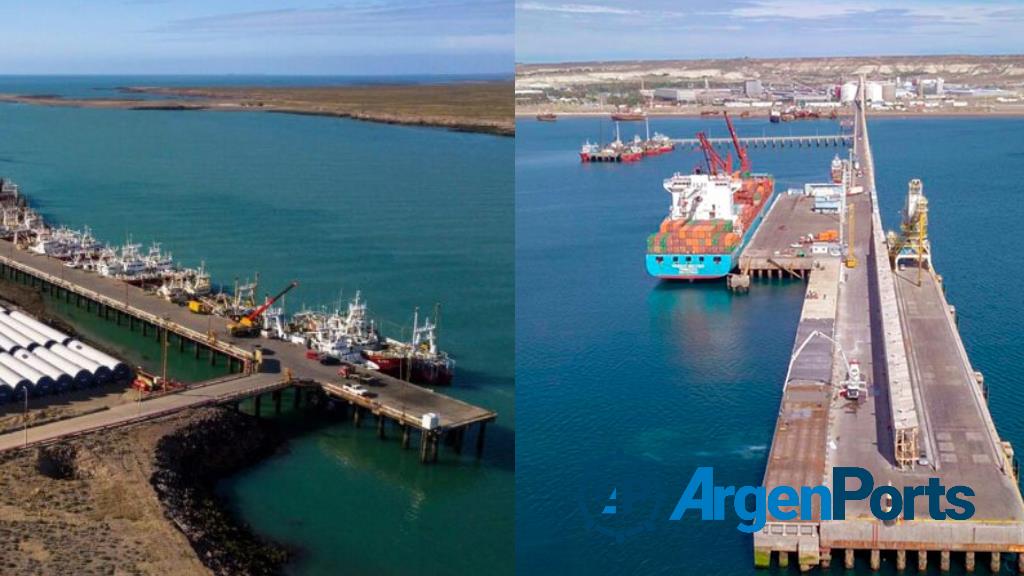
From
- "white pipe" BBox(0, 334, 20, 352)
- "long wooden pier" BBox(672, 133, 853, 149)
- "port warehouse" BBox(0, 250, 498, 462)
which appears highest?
"long wooden pier" BBox(672, 133, 853, 149)

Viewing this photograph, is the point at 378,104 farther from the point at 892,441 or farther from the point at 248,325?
the point at 892,441

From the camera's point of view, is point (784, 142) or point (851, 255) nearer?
point (851, 255)

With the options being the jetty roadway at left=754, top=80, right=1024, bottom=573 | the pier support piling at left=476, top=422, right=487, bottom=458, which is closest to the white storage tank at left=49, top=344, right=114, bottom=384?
the pier support piling at left=476, top=422, right=487, bottom=458

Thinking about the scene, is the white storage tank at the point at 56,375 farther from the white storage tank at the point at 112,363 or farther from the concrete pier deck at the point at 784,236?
the concrete pier deck at the point at 784,236

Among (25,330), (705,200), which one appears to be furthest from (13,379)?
(705,200)

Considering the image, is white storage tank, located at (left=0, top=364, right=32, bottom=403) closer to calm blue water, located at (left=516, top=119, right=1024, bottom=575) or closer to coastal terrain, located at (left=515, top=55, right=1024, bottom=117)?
calm blue water, located at (left=516, top=119, right=1024, bottom=575)

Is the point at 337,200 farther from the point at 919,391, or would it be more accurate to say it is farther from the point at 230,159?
the point at 919,391

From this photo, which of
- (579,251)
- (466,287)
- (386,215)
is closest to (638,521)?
(466,287)
